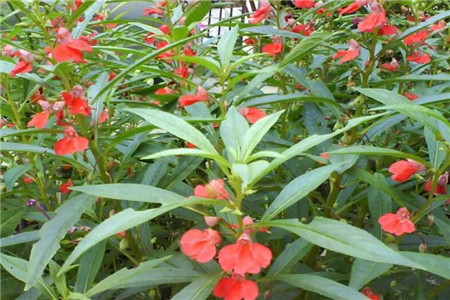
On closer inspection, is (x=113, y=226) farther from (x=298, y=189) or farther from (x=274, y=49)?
(x=274, y=49)

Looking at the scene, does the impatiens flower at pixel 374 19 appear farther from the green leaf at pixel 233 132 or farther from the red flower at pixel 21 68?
the red flower at pixel 21 68

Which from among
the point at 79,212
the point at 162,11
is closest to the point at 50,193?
the point at 79,212

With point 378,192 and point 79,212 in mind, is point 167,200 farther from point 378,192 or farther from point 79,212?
point 378,192

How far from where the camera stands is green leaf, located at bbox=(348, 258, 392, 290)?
72 centimetres

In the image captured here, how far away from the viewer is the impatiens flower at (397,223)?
0.83 meters

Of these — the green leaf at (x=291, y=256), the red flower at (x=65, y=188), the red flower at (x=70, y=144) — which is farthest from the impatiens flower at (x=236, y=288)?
the red flower at (x=65, y=188)

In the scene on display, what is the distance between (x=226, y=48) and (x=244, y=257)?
19.8 inches

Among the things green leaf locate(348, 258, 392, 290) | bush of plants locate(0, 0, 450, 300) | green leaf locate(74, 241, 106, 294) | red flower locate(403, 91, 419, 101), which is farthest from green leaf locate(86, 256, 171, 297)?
red flower locate(403, 91, 419, 101)

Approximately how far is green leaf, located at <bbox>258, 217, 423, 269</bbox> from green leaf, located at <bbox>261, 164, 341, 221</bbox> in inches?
2.3

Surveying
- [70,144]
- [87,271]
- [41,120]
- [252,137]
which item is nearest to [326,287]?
[252,137]

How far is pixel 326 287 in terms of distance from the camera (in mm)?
686

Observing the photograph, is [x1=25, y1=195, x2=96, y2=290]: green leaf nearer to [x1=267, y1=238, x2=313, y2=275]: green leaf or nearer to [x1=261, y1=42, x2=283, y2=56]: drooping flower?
[x1=267, y1=238, x2=313, y2=275]: green leaf

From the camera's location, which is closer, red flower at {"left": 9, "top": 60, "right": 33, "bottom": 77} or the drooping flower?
red flower at {"left": 9, "top": 60, "right": 33, "bottom": 77}

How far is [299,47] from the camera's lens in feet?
3.28
